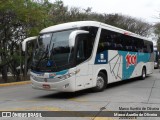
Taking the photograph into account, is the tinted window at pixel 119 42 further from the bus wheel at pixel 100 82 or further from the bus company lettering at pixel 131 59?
the bus wheel at pixel 100 82

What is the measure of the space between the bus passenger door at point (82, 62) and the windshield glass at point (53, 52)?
500 mm

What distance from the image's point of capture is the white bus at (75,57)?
1195cm

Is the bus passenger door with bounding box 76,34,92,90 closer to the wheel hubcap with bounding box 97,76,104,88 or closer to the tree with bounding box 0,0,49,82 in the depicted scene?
the wheel hubcap with bounding box 97,76,104,88

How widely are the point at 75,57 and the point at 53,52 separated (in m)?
0.98

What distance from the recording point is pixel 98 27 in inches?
555

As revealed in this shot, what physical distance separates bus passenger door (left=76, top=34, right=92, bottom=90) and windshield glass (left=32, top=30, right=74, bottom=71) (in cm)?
50

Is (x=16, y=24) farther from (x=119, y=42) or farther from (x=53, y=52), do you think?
(x=53, y=52)

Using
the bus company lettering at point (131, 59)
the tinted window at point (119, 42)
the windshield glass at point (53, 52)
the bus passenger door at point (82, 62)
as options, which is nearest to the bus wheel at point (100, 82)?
the bus passenger door at point (82, 62)

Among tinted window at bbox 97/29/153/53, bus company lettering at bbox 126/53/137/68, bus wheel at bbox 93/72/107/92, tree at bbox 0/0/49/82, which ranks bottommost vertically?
bus wheel at bbox 93/72/107/92

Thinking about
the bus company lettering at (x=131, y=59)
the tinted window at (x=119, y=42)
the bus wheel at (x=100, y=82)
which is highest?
the tinted window at (x=119, y=42)

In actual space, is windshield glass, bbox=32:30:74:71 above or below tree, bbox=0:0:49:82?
below

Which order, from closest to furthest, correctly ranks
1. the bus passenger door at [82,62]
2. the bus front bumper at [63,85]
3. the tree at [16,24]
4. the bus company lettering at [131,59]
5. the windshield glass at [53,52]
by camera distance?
the bus front bumper at [63,85], the windshield glass at [53,52], the bus passenger door at [82,62], the bus company lettering at [131,59], the tree at [16,24]

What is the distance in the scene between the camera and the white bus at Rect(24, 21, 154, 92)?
12.0m

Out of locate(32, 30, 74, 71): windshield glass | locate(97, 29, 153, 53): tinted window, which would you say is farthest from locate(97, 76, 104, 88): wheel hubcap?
locate(32, 30, 74, 71): windshield glass
